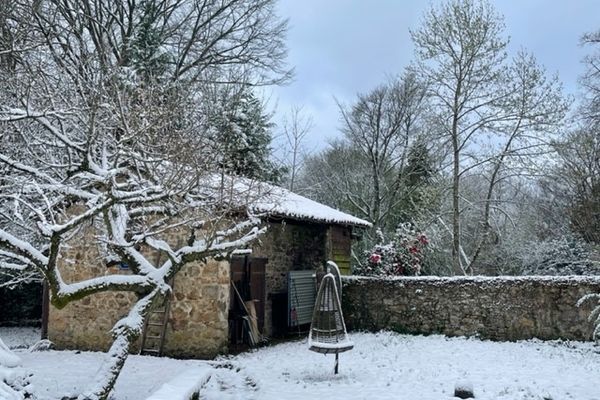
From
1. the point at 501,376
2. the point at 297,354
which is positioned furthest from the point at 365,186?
the point at 501,376

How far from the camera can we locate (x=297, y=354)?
10422 mm

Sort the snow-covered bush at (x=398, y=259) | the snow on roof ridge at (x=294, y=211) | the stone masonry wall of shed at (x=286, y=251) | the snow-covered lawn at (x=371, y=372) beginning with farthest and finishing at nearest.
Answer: the snow-covered bush at (x=398, y=259) → the stone masonry wall of shed at (x=286, y=251) → the snow on roof ridge at (x=294, y=211) → the snow-covered lawn at (x=371, y=372)

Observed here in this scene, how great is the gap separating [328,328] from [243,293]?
3497mm

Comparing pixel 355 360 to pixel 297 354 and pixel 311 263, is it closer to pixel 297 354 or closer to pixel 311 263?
pixel 297 354

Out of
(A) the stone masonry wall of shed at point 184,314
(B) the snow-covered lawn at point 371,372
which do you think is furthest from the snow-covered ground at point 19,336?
(B) the snow-covered lawn at point 371,372

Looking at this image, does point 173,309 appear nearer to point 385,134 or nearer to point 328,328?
point 328,328

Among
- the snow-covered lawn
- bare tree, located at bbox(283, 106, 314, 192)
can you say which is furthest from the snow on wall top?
bare tree, located at bbox(283, 106, 314, 192)

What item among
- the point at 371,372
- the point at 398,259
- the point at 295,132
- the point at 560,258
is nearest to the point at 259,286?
the point at 371,372

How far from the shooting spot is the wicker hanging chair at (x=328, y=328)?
328 inches

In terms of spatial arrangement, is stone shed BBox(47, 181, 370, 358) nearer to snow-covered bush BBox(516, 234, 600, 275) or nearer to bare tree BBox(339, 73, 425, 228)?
snow-covered bush BBox(516, 234, 600, 275)

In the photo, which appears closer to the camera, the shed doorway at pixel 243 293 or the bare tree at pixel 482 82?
the shed doorway at pixel 243 293

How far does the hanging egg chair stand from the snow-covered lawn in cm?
49

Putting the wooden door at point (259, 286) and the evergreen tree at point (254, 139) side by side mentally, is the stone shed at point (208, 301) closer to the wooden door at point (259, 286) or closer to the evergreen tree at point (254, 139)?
the wooden door at point (259, 286)

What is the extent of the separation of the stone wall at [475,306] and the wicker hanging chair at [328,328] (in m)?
4.69
